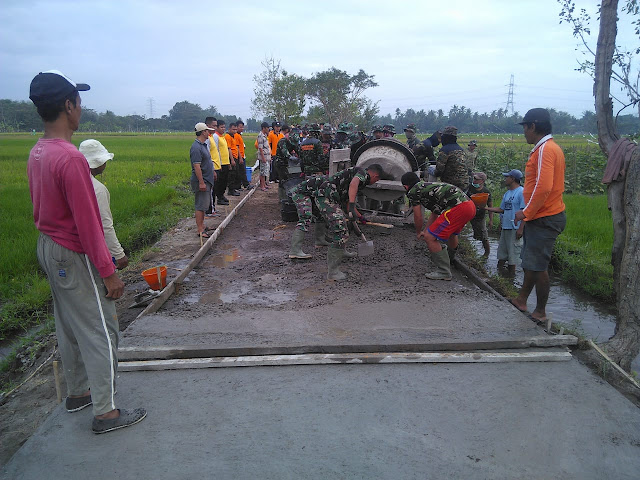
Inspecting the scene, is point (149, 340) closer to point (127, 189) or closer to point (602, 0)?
point (602, 0)

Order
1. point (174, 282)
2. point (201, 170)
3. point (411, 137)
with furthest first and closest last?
point (411, 137), point (201, 170), point (174, 282)

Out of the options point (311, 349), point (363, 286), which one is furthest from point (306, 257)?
point (311, 349)

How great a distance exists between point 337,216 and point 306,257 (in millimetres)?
1101

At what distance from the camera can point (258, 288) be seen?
552 centimetres

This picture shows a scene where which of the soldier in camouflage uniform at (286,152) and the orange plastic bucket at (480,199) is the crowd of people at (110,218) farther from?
the soldier in camouflage uniform at (286,152)

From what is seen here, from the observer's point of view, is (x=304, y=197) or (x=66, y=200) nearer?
(x=66, y=200)

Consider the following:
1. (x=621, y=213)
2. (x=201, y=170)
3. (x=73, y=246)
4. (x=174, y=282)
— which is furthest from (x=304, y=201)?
(x=73, y=246)

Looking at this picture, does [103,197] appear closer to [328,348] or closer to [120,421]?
[120,421]

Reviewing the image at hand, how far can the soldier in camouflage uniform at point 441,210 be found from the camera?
5426 mm

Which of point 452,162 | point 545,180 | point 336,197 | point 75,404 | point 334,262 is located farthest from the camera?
point 452,162

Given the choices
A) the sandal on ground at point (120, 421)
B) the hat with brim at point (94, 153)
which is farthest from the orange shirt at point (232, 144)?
the sandal on ground at point (120, 421)

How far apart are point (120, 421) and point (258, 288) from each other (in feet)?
9.55

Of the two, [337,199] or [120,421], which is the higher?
[337,199]

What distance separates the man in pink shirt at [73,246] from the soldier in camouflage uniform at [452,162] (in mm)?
6303
